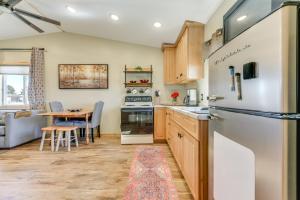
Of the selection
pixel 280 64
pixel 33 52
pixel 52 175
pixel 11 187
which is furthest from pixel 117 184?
pixel 33 52

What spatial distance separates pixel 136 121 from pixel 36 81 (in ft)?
9.24

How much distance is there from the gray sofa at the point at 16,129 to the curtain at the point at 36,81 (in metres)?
0.47

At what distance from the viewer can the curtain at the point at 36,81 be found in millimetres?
5523

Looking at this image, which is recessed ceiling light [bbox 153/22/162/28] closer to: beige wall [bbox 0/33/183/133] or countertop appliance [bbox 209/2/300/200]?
beige wall [bbox 0/33/183/133]

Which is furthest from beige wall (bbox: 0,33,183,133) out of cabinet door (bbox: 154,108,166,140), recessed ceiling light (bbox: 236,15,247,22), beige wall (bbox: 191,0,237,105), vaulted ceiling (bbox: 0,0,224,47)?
recessed ceiling light (bbox: 236,15,247,22)

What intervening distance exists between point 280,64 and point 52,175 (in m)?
3.03

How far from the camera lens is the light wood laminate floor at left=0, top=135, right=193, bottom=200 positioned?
7.84 feet

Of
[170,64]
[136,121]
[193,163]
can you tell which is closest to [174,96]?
[170,64]

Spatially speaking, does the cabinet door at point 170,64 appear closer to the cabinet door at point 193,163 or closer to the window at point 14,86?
the cabinet door at point 193,163

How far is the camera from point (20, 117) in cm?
460

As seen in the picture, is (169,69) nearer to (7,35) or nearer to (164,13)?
(164,13)

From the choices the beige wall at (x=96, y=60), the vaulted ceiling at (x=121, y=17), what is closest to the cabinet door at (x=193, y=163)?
the vaulted ceiling at (x=121, y=17)

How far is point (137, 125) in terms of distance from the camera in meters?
4.91

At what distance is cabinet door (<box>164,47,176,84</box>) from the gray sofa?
3.30 meters
